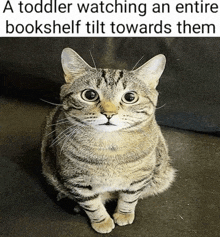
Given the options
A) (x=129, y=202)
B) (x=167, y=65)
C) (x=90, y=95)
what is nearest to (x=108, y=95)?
(x=90, y=95)

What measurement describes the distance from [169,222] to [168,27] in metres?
0.78

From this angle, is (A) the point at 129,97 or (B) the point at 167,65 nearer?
(A) the point at 129,97

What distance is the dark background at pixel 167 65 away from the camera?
3.99ft

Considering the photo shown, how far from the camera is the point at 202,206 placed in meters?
1.02

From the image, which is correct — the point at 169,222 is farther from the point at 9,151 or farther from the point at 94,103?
the point at 9,151

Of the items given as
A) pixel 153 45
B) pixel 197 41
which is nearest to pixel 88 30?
pixel 153 45

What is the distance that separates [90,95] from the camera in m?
0.85

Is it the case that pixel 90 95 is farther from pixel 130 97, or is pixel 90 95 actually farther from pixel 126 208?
pixel 126 208

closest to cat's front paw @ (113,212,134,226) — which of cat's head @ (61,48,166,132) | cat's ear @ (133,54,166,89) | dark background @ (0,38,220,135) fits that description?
cat's head @ (61,48,166,132)

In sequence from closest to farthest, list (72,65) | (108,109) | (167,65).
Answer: (108,109), (72,65), (167,65)

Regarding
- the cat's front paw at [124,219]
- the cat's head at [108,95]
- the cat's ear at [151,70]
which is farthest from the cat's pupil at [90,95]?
the cat's front paw at [124,219]

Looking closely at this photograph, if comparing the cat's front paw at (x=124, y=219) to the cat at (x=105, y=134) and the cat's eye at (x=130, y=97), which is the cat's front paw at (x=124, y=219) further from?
the cat's eye at (x=130, y=97)

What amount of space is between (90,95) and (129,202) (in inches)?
15.4

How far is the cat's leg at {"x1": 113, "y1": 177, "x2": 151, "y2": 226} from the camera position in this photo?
949 millimetres
